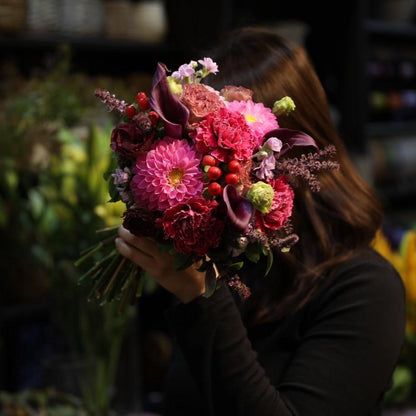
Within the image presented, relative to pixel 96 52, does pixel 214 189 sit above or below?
above

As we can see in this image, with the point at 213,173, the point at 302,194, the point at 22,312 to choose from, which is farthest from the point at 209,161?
the point at 22,312

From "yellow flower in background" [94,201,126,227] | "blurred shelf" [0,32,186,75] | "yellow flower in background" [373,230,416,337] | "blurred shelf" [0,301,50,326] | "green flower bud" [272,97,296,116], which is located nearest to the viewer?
"green flower bud" [272,97,296,116]

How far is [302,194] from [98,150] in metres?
0.74

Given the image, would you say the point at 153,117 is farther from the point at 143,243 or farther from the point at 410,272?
the point at 410,272

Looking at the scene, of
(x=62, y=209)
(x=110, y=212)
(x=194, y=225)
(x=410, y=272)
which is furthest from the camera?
(x=62, y=209)

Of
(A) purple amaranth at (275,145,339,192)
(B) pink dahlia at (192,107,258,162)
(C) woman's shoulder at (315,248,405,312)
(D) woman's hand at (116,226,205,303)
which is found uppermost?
(B) pink dahlia at (192,107,258,162)

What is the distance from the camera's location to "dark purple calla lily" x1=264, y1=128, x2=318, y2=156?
30.8 inches

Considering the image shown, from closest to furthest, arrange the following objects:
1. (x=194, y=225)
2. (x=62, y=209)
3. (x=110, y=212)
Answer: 1. (x=194, y=225)
2. (x=110, y=212)
3. (x=62, y=209)

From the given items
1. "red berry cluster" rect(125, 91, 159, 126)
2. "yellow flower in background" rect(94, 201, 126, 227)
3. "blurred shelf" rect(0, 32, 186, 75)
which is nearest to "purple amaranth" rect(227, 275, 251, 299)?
"red berry cluster" rect(125, 91, 159, 126)

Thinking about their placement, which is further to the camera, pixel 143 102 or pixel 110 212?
pixel 110 212

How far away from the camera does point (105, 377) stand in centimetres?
166

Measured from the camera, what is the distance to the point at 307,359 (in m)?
0.92

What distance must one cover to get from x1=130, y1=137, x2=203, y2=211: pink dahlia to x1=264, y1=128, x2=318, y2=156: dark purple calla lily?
0.31 feet

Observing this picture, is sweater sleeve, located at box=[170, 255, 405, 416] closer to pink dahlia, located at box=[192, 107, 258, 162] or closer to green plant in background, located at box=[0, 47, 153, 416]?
pink dahlia, located at box=[192, 107, 258, 162]
